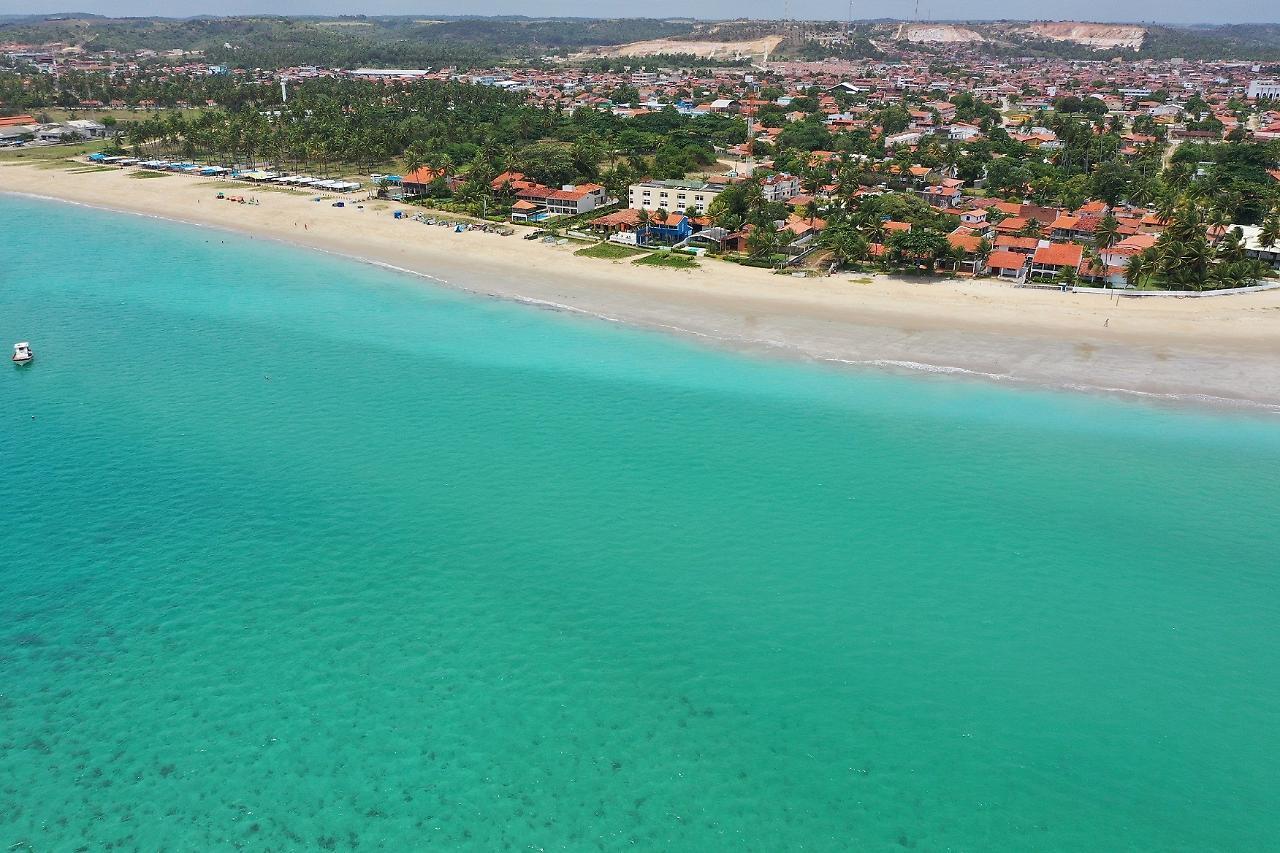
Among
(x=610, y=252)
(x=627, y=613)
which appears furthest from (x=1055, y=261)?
(x=627, y=613)

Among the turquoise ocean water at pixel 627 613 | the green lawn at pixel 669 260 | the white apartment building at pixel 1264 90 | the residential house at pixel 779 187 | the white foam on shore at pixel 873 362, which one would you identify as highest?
the white apartment building at pixel 1264 90

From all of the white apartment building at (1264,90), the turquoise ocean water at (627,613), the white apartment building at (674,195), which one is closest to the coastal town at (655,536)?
the turquoise ocean water at (627,613)

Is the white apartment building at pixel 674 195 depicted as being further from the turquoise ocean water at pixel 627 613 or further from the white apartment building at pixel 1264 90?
the white apartment building at pixel 1264 90

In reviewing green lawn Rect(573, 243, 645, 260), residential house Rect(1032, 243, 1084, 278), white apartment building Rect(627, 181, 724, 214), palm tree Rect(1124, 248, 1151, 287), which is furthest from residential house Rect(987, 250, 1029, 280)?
green lawn Rect(573, 243, 645, 260)

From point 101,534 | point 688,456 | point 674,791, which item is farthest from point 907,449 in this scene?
point 101,534

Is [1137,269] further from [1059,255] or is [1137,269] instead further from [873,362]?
[873,362]

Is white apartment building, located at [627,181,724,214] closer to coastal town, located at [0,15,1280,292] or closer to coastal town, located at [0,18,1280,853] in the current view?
coastal town, located at [0,15,1280,292]
